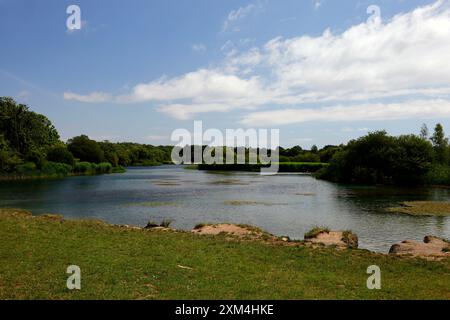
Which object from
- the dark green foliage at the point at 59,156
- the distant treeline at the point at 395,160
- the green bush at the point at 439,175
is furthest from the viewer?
the dark green foliage at the point at 59,156

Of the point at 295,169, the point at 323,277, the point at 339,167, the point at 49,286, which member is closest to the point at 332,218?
the point at 323,277

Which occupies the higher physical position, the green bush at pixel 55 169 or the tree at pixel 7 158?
the tree at pixel 7 158

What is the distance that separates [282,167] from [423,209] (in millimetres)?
100126

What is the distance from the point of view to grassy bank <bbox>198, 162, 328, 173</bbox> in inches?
5266

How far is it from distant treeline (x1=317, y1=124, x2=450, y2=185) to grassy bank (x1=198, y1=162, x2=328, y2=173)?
129 feet

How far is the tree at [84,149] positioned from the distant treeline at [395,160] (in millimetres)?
87729

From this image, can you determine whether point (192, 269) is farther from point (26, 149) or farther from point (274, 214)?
point (26, 149)

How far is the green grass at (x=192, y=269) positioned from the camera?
10516mm

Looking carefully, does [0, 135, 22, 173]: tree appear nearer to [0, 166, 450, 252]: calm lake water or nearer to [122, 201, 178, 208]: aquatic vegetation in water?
[0, 166, 450, 252]: calm lake water

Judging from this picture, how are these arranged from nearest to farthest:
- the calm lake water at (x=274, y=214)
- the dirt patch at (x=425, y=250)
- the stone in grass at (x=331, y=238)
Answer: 1. the dirt patch at (x=425, y=250)
2. the stone in grass at (x=331, y=238)
3. the calm lake water at (x=274, y=214)

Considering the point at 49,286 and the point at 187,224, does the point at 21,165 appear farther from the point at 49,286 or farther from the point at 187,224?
the point at 49,286
